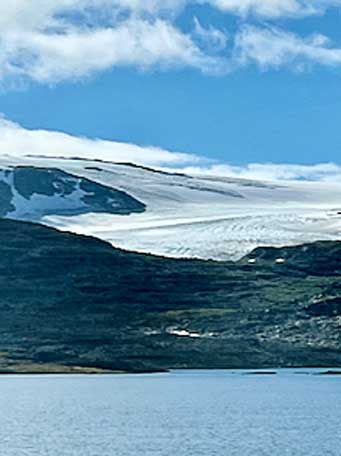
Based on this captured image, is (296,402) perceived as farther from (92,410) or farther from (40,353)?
(40,353)

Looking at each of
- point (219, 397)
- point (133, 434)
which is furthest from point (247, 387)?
point (133, 434)

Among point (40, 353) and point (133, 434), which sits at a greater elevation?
point (40, 353)

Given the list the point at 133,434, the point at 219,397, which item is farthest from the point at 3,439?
the point at 219,397

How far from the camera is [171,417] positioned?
355ft

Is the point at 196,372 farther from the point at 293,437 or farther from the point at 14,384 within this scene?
the point at 293,437

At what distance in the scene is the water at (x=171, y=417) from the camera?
84688 millimetres

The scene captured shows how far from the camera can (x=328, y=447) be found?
84.3 m

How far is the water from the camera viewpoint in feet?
278

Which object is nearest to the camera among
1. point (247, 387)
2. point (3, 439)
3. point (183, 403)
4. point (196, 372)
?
point (3, 439)

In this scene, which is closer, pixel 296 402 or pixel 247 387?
pixel 296 402

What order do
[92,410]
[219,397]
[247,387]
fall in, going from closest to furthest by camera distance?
[92,410] → [219,397] → [247,387]

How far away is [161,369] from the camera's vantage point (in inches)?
7790

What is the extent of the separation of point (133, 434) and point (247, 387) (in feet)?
201

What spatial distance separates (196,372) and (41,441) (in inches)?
4186
